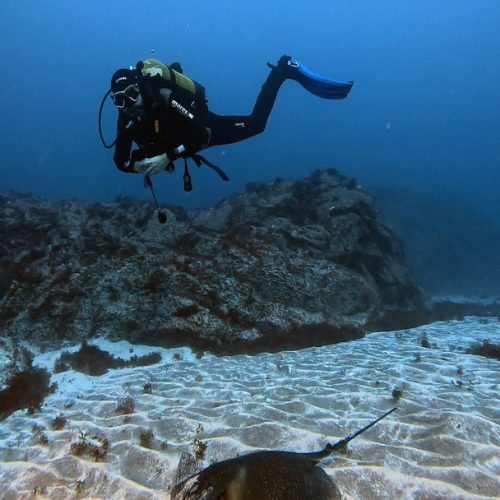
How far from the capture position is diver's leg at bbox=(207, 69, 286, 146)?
8555 mm

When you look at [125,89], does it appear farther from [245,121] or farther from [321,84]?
[321,84]

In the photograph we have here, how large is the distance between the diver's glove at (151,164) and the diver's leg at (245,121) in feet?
6.45

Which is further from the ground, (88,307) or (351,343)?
(88,307)

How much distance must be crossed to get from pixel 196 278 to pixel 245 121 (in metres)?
4.95

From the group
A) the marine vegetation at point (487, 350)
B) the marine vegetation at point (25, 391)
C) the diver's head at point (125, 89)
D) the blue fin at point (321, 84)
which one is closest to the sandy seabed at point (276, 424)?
the marine vegetation at point (25, 391)

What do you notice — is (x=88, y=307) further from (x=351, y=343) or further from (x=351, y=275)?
(x=351, y=275)

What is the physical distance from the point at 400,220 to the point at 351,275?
29.8 metres

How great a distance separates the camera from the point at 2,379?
300 inches

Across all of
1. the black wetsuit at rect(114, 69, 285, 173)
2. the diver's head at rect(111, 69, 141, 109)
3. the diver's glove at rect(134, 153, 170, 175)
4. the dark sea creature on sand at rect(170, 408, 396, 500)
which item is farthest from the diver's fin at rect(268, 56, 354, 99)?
the dark sea creature on sand at rect(170, 408, 396, 500)

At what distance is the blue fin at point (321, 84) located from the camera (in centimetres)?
984

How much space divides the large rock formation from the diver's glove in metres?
5.10

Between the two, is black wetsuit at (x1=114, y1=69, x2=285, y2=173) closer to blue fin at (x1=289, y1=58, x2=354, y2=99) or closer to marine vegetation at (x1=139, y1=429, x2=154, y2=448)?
blue fin at (x1=289, y1=58, x2=354, y2=99)

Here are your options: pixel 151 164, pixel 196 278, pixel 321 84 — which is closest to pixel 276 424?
pixel 151 164

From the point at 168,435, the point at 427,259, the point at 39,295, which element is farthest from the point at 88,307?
the point at 427,259
